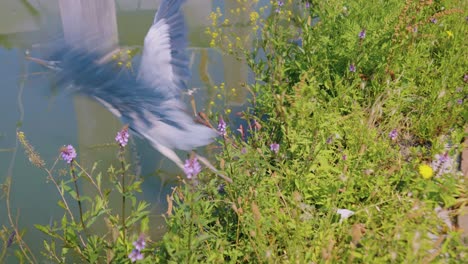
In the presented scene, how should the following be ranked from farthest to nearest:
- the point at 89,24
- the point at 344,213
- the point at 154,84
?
the point at 89,24
the point at 154,84
the point at 344,213

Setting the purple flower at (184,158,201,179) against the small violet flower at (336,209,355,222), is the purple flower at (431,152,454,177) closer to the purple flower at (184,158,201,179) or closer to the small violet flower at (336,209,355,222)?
the small violet flower at (336,209,355,222)

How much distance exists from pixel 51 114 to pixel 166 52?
0.77 m

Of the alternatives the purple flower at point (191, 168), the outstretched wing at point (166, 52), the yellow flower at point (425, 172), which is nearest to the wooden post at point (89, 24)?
the outstretched wing at point (166, 52)

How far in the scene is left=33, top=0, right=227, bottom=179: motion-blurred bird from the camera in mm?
1783

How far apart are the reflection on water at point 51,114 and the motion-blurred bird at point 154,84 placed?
0.48ft

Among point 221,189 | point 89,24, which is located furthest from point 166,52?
point 221,189

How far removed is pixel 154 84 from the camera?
192 cm

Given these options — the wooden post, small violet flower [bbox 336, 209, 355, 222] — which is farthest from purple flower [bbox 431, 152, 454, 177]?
the wooden post

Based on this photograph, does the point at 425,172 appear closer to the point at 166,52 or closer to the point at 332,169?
the point at 332,169

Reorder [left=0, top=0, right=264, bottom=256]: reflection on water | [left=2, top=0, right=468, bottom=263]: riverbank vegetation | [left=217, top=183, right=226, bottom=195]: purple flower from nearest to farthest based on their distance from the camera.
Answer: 1. [left=2, top=0, right=468, bottom=263]: riverbank vegetation
2. [left=217, top=183, right=226, bottom=195]: purple flower
3. [left=0, top=0, right=264, bottom=256]: reflection on water

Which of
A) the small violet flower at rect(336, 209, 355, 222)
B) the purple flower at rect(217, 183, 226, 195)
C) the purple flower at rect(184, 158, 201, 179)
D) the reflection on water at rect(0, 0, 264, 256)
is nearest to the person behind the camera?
the purple flower at rect(184, 158, 201, 179)

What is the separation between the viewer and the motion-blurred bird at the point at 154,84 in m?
1.78

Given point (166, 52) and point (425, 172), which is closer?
point (425, 172)

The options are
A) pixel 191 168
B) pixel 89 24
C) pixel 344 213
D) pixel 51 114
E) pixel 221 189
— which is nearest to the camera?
pixel 191 168
